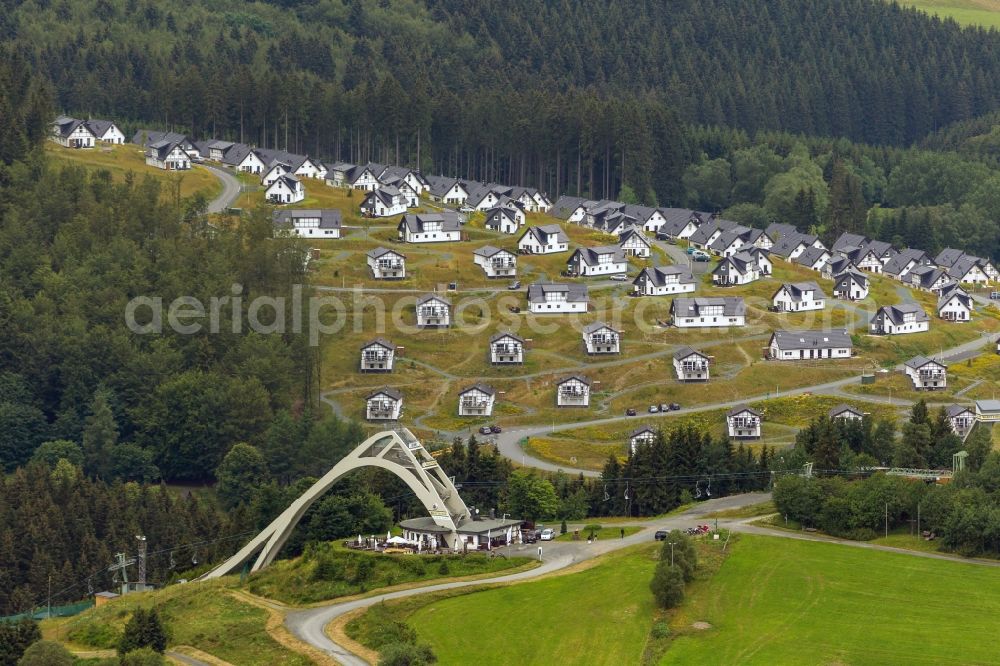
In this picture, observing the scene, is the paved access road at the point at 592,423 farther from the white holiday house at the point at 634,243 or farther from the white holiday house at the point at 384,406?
the white holiday house at the point at 634,243

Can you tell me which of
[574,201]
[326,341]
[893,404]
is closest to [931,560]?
[893,404]

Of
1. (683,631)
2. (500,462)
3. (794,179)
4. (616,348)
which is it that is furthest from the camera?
(794,179)

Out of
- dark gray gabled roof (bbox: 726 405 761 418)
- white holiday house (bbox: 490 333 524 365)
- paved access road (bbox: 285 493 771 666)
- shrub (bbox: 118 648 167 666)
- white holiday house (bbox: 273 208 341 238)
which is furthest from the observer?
white holiday house (bbox: 273 208 341 238)

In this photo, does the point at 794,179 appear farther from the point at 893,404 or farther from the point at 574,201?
the point at 893,404

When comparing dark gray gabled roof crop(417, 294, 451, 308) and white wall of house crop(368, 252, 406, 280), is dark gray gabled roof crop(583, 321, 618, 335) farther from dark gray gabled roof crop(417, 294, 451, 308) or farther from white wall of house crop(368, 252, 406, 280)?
white wall of house crop(368, 252, 406, 280)

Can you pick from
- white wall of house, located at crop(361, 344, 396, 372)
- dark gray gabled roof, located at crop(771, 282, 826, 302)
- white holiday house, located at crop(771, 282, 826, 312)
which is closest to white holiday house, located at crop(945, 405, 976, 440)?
white holiday house, located at crop(771, 282, 826, 312)

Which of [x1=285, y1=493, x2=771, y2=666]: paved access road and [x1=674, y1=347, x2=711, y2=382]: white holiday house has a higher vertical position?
[x1=674, y1=347, x2=711, y2=382]: white holiday house
